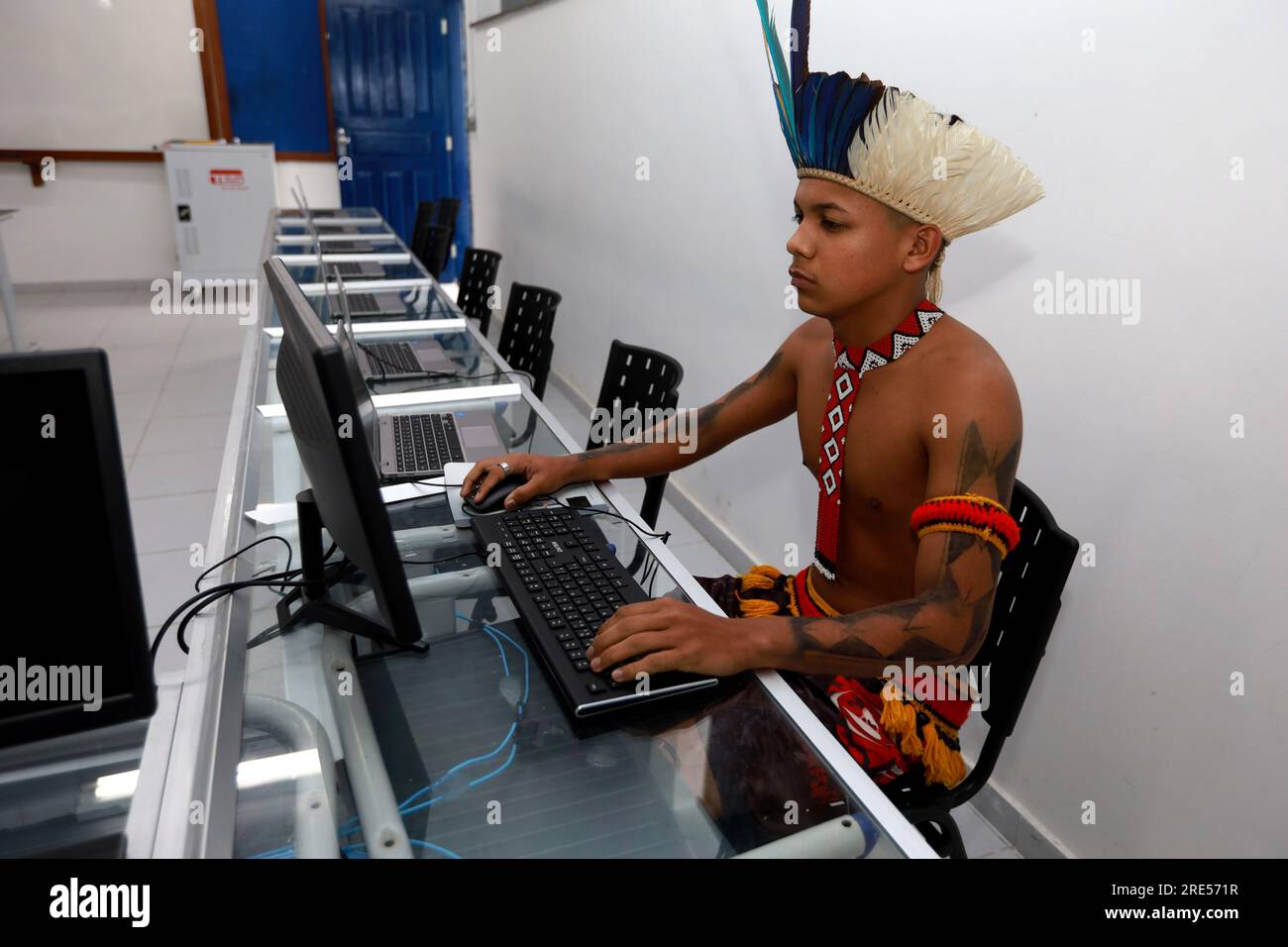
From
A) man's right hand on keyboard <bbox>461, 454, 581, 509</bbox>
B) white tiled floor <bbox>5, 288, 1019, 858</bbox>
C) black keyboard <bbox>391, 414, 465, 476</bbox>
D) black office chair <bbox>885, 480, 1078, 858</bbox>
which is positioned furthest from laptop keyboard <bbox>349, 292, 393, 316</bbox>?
black office chair <bbox>885, 480, 1078, 858</bbox>

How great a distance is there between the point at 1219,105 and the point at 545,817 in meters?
1.36

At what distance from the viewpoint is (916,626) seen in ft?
3.36

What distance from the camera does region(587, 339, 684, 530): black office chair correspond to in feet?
6.02

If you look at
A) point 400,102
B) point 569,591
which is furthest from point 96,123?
point 569,591

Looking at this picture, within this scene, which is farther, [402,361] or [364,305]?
[364,305]

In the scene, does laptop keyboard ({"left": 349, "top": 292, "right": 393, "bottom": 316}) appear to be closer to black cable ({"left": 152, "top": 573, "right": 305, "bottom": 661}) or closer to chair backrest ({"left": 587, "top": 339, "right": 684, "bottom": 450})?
chair backrest ({"left": 587, "top": 339, "right": 684, "bottom": 450})

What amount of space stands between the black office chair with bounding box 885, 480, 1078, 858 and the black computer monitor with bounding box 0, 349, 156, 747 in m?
0.94

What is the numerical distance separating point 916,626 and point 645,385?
3.62 feet

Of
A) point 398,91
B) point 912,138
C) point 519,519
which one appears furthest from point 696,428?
point 398,91

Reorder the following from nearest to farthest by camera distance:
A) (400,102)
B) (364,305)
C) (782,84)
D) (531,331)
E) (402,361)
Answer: (782,84)
(402,361)
(531,331)
(364,305)
(400,102)

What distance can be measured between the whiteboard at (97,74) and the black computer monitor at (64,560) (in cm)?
703

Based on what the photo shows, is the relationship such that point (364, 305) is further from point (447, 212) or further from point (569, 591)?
point (447, 212)

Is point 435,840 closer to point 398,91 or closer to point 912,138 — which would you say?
point 912,138

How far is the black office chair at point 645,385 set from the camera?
6.02 ft
